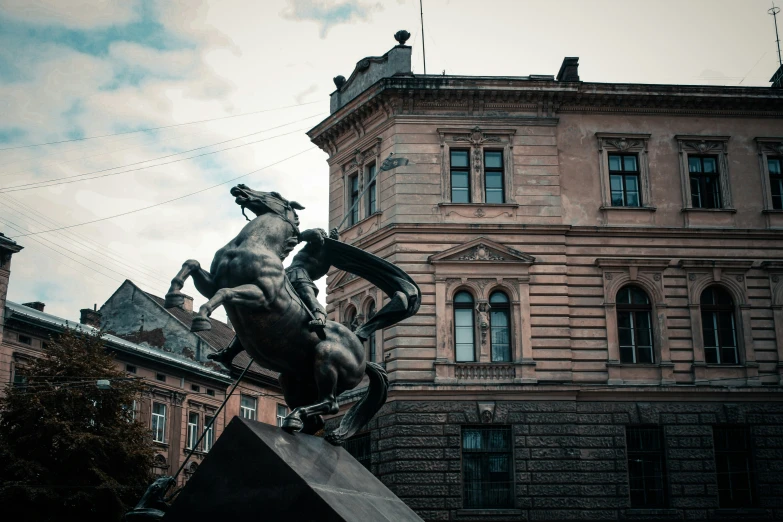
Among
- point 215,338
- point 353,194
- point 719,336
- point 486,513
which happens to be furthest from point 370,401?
point 215,338

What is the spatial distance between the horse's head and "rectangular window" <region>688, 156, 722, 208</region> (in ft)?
81.3

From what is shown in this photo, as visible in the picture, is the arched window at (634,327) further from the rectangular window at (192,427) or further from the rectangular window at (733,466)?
the rectangular window at (192,427)

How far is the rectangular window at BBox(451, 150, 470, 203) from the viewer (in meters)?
31.2

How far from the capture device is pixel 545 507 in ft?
91.0

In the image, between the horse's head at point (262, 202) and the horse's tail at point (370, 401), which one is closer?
the horse's head at point (262, 202)

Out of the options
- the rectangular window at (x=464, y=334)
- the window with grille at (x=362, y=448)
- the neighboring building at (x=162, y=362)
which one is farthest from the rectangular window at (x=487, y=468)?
the neighboring building at (x=162, y=362)

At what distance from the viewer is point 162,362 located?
44562 mm

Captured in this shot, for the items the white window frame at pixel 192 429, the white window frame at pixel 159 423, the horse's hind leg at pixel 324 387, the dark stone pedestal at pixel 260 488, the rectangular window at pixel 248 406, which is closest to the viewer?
the dark stone pedestal at pixel 260 488

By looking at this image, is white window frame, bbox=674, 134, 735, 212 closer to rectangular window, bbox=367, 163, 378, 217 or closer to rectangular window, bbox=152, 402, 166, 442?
rectangular window, bbox=367, 163, 378, 217

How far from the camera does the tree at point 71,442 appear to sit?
28.5m

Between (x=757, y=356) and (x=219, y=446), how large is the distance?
25.7m

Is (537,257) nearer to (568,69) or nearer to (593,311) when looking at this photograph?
(593,311)

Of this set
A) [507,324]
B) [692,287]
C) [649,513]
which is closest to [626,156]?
[692,287]

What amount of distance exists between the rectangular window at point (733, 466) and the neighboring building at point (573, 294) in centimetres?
6
